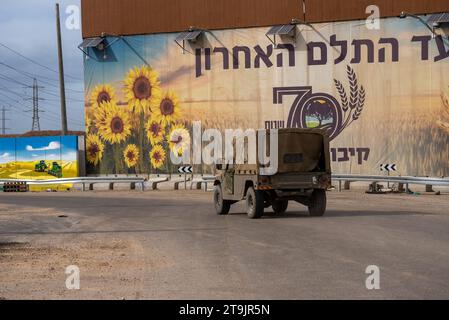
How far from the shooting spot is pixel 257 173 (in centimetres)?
2084

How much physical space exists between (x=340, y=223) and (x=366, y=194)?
15.4 metres

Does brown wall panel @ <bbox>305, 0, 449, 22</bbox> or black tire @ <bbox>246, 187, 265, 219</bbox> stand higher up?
brown wall panel @ <bbox>305, 0, 449, 22</bbox>

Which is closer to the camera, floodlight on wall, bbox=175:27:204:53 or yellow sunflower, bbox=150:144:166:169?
floodlight on wall, bbox=175:27:204:53

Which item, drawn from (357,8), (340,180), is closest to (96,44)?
(357,8)

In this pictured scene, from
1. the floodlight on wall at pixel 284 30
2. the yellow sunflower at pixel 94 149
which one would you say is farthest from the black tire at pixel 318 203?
the yellow sunflower at pixel 94 149

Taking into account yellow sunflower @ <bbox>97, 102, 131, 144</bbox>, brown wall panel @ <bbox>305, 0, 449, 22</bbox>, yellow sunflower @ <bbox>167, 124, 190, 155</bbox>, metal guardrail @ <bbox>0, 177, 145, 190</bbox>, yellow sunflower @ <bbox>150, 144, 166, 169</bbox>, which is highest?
brown wall panel @ <bbox>305, 0, 449, 22</bbox>

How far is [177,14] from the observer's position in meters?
45.2

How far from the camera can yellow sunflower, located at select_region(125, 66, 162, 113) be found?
46.0 metres

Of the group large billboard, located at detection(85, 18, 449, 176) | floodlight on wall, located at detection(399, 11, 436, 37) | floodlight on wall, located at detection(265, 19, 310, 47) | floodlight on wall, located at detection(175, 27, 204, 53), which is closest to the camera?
floodlight on wall, located at detection(399, 11, 436, 37)

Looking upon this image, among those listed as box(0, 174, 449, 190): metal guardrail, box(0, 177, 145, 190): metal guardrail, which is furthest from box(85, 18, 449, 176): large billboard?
box(0, 174, 449, 190): metal guardrail

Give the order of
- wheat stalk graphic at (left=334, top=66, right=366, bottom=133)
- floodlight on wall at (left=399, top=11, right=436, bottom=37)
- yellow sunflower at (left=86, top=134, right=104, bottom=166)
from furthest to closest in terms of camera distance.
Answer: yellow sunflower at (left=86, top=134, right=104, bottom=166), wheat stalk graphic at (left=334, top=66, right=366, bottom=133), floodlight on wall at (left=399, top=11, right=436, bottom=37)

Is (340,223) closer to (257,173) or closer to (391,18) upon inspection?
(257,173)

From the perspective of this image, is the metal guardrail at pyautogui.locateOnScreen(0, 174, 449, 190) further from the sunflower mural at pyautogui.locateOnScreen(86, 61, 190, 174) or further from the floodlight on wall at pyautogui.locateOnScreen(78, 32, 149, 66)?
the floodlight on wall at pyautogui.locateOnScreen(78, 32, 149, 66)

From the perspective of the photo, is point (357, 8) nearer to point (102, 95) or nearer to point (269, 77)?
point (269, 77)
